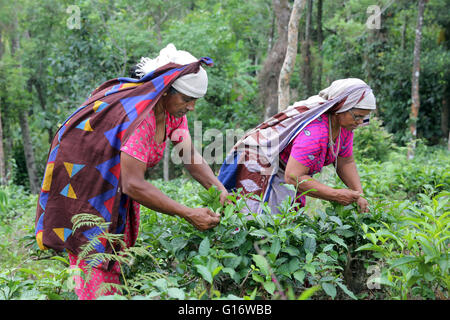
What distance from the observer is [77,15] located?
9859mm

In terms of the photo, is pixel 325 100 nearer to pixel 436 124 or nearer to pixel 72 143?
pixel 72 143

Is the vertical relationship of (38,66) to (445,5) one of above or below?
below

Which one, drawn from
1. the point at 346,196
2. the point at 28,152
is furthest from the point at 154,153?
the point at 28,152

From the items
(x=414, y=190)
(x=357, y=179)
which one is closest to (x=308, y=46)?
(x=414, y=190)

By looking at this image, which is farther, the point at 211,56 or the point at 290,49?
the point at 211,56

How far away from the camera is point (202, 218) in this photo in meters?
2.02

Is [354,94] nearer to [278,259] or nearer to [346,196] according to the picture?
[346,196]

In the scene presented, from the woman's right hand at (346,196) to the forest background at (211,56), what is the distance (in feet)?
25.4

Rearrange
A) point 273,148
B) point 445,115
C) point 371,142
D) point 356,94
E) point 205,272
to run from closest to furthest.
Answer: point 205,272 → point 356,94 → point 273,148 → point 371,142 → point 445,115

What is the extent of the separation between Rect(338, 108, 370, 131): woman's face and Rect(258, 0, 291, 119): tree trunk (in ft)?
24.8

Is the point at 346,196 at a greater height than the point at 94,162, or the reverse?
the point at 94,162

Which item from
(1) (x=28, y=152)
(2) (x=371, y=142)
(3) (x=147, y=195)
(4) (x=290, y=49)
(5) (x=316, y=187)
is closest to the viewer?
(3) (x=147, y=195)

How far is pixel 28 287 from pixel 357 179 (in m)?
2.30

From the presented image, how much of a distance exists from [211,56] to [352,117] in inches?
364
